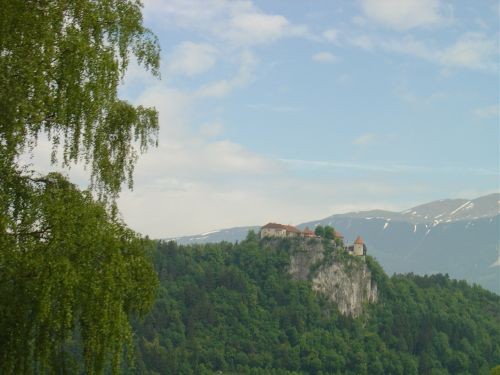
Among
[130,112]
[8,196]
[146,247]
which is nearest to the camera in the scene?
[8,196]

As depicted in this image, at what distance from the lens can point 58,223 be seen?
619 inches

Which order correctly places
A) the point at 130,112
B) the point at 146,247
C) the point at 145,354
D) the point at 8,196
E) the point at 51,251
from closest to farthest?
1. the point at 51,251
2. the point at 8,196
3. the point at 146,247
4. the point at 130,112
5. the point at 145,354

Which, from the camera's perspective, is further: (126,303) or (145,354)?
(145,354)

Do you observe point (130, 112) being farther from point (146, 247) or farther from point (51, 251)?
point (51, 251)

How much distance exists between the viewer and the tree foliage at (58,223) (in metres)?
15.7

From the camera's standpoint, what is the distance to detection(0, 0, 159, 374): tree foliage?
51.4 feet

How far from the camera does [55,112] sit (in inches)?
667

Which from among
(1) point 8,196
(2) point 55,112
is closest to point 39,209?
(1) point 8,196

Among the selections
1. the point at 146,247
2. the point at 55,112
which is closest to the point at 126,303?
the point at 146,247

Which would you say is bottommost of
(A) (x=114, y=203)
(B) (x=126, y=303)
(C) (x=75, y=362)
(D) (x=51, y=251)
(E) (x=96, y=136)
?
(C) (x=75, y=362)

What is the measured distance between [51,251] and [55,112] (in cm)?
308

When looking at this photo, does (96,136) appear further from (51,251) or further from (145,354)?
(145,354)

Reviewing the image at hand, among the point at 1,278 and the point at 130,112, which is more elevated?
the point at 130,112

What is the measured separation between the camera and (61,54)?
54.3 ft
